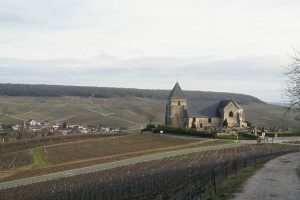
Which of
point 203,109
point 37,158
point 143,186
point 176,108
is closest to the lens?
point 143,186

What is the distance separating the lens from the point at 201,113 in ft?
307

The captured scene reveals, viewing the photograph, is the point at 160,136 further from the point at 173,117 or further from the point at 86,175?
the point at 86,175

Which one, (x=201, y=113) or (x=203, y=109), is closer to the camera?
(x=201, y=113)

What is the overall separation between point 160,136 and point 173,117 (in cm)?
1635

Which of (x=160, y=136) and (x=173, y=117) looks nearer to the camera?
(x=160, y=136)

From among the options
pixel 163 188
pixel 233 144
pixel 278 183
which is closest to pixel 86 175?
pixel 163 188

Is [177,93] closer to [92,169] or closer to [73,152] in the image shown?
[73,152]

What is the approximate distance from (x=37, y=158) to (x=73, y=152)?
618 cm

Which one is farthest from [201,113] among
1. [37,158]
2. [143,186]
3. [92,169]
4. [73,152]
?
[143,186]

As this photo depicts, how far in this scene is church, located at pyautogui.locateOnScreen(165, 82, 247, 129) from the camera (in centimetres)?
9106

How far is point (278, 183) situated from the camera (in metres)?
25.8

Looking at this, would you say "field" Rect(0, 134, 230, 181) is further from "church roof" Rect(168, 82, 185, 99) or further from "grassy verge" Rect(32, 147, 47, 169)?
"church roof" Rect(168, 82, 185, 99)

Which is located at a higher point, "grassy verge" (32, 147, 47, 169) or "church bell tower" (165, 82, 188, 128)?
"church bell tower" (165, 82, 188, 128)

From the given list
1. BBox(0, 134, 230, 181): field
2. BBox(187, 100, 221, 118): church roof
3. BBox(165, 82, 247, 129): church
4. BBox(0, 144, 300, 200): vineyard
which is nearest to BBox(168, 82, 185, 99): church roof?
BBox(165, 82, 247, 129): church
